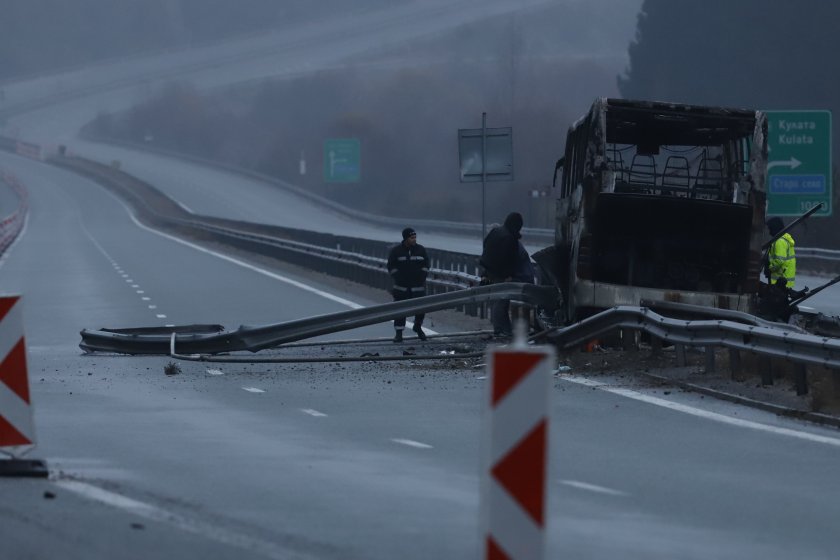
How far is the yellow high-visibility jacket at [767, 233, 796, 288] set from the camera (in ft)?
70.7

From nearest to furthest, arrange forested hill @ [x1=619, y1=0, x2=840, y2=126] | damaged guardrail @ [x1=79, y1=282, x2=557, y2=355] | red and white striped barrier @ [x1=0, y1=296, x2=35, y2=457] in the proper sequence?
red and white striped barrier @ [x1=0, y1=296, x2=35, y2=457]
damaged guardrail @ [x1=79, y1=282, x2=557, y2=355]
forested hill @ [x1=619, y1=0, x2=840, y2=126]

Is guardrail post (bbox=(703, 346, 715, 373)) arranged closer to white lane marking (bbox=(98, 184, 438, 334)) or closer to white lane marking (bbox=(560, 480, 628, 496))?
white lane marking (bbox=(560, 480, 628, 496))

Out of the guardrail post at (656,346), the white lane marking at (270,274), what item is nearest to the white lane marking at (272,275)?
the white lane marking at (270,274)

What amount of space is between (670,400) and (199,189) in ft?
349

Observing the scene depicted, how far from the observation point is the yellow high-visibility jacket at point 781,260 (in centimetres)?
2155

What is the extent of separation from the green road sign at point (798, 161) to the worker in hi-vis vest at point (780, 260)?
7.60m

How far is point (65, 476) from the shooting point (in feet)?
33.8

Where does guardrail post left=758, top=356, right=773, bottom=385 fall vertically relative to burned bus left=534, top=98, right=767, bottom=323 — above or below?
below

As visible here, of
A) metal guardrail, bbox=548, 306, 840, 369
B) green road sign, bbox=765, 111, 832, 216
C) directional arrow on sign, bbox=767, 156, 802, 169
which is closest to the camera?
metal guardrail, bbox=548, 306, 840, 369

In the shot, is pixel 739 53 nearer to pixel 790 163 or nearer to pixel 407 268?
pixel 790 163

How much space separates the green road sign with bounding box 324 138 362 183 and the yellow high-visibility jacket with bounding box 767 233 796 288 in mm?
79931

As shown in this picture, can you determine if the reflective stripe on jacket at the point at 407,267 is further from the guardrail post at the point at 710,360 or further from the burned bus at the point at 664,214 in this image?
the guardrail post at the point at 710,360

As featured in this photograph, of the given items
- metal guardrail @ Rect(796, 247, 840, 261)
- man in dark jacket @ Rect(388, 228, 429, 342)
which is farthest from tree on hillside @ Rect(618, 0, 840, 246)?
man in dark jacket @ Rect(388, 228, 429, 342)

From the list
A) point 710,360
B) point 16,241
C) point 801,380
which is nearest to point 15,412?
point 801,380
